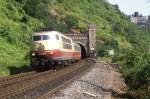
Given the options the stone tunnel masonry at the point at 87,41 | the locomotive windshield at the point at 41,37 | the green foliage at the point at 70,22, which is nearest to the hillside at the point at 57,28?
the green foliage at the point at 70,22

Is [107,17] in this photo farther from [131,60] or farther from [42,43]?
[42,43]

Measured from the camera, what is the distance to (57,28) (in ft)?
271

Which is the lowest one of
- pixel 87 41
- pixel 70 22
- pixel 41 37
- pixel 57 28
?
pixel 41 37

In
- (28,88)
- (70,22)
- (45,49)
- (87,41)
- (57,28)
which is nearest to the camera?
(28,88)

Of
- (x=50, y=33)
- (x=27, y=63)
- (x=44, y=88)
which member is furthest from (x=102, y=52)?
(x=44, y=88)

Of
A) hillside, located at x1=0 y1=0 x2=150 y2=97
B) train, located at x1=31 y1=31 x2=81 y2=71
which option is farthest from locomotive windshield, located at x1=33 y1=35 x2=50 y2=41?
hillside, located at x1=0 y1=0 x2=150 y2=97

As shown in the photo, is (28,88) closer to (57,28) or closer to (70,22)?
(57,28)

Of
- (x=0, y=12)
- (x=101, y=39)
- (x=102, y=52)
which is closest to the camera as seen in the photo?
(x=0, y=12)

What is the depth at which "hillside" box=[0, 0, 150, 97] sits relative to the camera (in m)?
39.8

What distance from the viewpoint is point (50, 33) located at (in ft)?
118

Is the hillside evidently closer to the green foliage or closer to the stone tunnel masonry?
the green foliage

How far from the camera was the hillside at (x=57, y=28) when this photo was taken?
131ft

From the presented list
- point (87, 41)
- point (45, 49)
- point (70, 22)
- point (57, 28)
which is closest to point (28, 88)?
point (45, 49)

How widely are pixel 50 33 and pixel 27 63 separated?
809 centimetres
